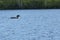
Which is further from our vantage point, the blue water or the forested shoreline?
the forested shoreline

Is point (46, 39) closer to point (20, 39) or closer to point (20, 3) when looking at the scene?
point (20, 39)

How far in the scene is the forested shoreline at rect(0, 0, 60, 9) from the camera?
54.4ft

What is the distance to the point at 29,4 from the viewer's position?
1678cm

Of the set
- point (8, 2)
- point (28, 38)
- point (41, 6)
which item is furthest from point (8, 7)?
point (28, 38)

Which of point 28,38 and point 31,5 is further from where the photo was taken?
point 31,5

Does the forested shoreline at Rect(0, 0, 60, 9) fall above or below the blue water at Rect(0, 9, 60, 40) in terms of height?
below

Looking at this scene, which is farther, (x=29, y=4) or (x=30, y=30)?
(x=29, y=4)

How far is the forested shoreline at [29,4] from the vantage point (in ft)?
54.4

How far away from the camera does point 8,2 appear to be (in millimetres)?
16906

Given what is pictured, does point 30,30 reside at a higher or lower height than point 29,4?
higher

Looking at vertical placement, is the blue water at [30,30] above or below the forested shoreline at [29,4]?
above

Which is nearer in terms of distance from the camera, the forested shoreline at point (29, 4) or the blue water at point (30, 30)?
the blue water at point (30, 30)

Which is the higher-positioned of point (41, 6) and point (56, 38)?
point (56, 38)

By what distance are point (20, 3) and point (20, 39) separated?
37.6ft
